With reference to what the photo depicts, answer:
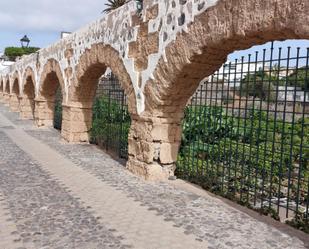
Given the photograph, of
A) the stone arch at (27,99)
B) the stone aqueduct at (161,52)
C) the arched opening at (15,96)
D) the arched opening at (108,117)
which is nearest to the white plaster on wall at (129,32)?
the stone aqueduct at (161,52)

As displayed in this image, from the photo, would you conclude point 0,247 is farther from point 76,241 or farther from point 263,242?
point 263,242

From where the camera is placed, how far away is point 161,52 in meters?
4.91

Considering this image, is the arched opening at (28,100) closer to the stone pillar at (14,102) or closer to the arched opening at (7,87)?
the stone pillar at (14,102)

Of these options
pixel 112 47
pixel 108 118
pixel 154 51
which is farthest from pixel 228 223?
pixel 108 118

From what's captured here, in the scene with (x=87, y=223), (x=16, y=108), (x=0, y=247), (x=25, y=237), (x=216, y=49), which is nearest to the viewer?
(x=0, y=247)

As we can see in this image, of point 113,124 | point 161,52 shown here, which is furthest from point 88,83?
point 161,52

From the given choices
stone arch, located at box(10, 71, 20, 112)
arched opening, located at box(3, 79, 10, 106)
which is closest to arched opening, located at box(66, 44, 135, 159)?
stone arch, located at box(10, 71, 20, 112)

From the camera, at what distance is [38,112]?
11.8m

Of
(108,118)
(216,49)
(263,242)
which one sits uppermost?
(216,49)

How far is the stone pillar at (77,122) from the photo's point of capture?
8.42m

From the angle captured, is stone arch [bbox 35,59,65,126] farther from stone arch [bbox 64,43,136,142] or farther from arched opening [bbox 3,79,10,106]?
arched opening [bbox 3,79,10,106]

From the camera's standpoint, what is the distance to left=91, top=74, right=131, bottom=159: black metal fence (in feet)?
24.4

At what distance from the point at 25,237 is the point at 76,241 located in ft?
1.48

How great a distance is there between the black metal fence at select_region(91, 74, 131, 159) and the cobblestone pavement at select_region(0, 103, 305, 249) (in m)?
1.51
